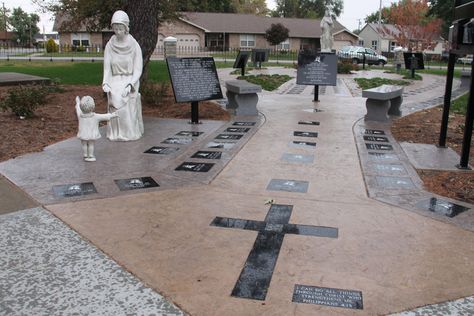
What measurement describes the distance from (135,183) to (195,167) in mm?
993

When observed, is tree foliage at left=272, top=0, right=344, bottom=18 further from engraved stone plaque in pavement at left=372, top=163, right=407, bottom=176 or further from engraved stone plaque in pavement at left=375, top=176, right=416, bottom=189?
engraved stone plaque in pavement at left=375, top=176, right=416, bottom=189

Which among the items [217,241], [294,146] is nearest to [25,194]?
[217,241]

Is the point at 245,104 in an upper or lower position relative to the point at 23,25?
lower

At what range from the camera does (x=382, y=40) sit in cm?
6856

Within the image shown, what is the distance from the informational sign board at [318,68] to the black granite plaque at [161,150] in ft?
20.1

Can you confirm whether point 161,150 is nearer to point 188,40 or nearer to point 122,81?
point 122,81

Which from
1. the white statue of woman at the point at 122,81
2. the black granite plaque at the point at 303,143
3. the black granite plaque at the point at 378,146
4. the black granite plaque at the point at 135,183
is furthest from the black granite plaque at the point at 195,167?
the black granite plaque at the point at 378,146

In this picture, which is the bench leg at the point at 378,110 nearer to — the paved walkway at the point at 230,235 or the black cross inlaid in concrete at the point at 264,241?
the paved walkway at the point at 230,235

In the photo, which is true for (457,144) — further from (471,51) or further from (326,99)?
(326,99)

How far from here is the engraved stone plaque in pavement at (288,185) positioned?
5601 mm

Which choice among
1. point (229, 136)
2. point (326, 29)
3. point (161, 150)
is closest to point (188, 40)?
point (326, 29)

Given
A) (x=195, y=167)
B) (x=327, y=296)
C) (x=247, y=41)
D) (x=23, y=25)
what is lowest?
(x=327, y=296)

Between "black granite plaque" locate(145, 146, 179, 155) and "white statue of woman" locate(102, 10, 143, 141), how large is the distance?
748 mm

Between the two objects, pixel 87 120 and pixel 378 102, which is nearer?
pixel 87 120
